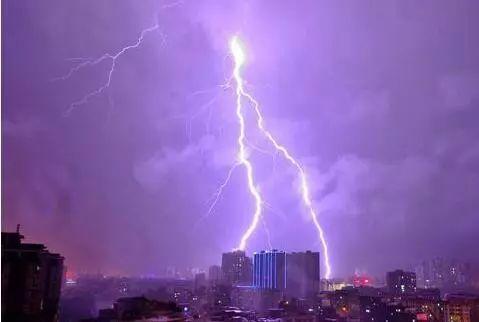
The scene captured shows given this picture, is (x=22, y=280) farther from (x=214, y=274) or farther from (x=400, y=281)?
(x=400, y=281)

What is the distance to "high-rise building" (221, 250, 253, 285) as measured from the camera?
29.3 metres

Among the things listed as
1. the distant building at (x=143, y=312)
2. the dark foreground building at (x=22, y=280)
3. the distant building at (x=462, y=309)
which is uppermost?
the dark foreground building at (x=22, y=280)

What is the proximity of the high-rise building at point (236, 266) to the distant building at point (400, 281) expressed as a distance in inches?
394

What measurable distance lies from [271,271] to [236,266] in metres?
3.88

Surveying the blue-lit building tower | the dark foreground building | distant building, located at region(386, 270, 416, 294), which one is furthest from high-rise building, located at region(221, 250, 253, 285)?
the dark foreground building

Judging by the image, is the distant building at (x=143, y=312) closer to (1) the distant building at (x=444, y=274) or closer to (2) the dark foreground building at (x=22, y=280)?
(2) the dark foreground building at (x=22, y=280)

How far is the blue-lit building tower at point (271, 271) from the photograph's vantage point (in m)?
26.2

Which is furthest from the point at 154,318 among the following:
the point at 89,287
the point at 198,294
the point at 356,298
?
the point at 356,298

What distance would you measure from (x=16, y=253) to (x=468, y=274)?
4189 cm

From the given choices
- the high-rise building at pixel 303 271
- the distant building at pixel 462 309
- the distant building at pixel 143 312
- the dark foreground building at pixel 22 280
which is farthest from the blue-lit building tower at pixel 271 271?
the dark foreground building at pixel 22 280

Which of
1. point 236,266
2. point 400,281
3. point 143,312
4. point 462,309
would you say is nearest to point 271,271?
point 236,266

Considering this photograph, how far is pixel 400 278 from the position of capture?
31.6m

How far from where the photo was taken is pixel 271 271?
26.6 m

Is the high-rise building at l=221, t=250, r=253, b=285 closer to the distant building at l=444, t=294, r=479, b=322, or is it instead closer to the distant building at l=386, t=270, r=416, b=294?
the distant building at l=386, t=270, r=416, b=294
